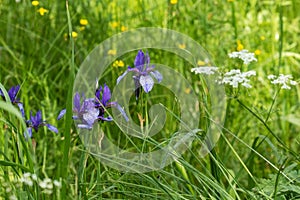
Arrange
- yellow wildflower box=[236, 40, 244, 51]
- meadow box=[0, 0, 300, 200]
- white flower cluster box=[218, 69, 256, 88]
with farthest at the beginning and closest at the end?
yellow wildflower box=[236, 40, 244, 51]
meadow box=[0, 0, 300, 200]
white flower cluster box=[218, 69, 256, 88]

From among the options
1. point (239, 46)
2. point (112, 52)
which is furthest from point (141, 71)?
point (239, 46)

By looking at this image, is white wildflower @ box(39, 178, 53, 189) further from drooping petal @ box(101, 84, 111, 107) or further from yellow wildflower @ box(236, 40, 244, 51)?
yellow wildflower @ box(236, 40, 244, 51)

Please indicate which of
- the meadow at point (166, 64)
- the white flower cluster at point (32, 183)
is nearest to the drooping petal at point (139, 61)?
the white flower cluster at point (32, 183)

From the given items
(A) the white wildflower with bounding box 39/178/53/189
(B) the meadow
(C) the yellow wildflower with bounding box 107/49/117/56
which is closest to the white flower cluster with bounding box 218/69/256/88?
(B) the meadow

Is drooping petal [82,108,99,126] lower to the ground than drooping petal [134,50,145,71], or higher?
lower

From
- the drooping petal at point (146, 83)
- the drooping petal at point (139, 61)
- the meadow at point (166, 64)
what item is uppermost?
the drooping petal at point (139, 61)

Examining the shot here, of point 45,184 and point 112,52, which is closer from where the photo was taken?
point 45,184

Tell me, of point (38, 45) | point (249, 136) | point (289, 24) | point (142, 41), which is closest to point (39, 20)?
point (38, 45)

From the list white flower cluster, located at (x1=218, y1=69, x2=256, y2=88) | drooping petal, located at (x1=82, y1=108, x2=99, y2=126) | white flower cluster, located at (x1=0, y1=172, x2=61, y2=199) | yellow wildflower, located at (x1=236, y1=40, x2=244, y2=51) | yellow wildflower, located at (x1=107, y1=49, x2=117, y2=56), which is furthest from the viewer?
yellow wildflower, located at (x1=236, y1=40, x2=244, y2=51)

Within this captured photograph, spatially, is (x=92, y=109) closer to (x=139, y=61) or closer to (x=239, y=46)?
(x=139, y=61)

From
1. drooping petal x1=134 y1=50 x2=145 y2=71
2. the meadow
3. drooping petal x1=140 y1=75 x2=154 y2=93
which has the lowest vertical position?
the meadow

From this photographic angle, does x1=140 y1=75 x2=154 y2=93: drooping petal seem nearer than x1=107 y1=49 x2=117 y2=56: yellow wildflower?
Yes

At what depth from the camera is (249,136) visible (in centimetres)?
252

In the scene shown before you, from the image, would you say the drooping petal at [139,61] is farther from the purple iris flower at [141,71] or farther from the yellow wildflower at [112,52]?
the yellow wildflower at [112,52]
